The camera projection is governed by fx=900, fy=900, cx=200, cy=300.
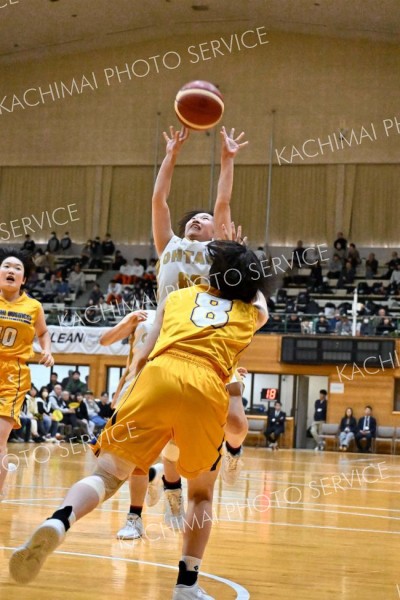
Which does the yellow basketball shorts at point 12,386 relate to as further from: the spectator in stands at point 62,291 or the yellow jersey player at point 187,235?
the spectator in stands at point 62,291

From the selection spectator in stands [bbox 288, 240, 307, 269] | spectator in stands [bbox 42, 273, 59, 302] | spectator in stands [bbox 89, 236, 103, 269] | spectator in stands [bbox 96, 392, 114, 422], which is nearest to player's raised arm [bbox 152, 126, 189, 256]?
spectator in stands [bbox 96, 392, 114, 422]

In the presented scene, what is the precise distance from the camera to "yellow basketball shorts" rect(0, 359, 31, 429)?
6.90 m

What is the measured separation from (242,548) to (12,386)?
2266 mm

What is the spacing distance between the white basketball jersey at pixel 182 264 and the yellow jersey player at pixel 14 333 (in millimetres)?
2053

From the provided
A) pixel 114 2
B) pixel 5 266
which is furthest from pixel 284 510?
pixel 114 2

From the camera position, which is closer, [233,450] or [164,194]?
[164,194]

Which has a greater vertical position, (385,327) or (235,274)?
(385,327)

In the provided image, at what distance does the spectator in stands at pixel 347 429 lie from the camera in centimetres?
2430

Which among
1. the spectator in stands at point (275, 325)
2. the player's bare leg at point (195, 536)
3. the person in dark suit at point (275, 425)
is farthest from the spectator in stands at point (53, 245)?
the player's bare leg at point (195, 536)

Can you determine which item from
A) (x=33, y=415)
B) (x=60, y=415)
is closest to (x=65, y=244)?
(x=60, y=415)

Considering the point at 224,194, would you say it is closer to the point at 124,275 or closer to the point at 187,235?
the point at 187,235

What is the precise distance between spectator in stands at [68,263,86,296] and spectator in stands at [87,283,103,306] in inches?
46.0

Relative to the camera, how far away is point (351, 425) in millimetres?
24594

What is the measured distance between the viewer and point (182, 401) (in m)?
3.80
